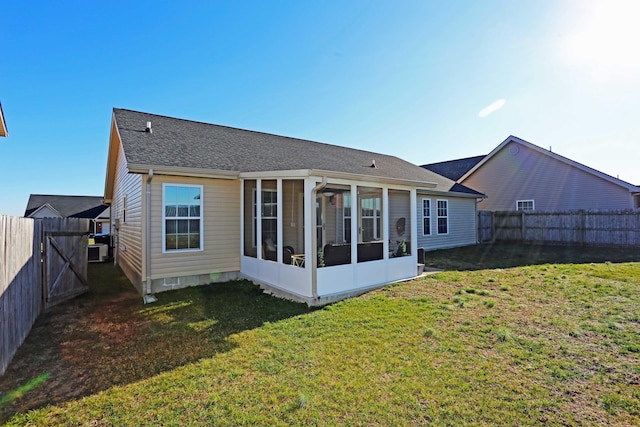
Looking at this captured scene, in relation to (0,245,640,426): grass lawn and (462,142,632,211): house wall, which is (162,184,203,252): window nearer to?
(0,245,640,426): grass lawn

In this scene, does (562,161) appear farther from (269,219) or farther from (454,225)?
(269,219)

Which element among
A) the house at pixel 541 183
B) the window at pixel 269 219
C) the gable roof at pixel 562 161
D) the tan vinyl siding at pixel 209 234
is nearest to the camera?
the tan vinyl siding at pixel 209 234

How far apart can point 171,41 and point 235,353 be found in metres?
9.55

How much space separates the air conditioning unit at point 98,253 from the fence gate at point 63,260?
6431 mm

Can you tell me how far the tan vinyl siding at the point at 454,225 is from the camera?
12742mm

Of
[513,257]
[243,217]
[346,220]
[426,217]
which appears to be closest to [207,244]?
[243,217]

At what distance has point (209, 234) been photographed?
24.6ft

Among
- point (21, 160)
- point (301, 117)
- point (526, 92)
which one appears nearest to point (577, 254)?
point (526, 92)

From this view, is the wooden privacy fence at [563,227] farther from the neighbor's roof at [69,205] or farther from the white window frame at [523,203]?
the neighbor's roof at [69,205]

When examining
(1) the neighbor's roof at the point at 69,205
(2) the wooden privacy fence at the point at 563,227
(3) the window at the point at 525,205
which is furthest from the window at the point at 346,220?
(1) the neighbor's roof at the point at 69,205

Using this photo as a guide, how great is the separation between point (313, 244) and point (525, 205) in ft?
54.9

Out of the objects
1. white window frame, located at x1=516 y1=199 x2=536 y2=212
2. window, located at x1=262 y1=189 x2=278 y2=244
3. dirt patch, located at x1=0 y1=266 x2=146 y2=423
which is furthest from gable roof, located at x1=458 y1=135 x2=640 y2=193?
dirt patch, located at x1=0 y1=266 x2=146 y2=423

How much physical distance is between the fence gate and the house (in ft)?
65.8

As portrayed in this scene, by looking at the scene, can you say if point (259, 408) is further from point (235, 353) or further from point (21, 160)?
point (21, 160)
